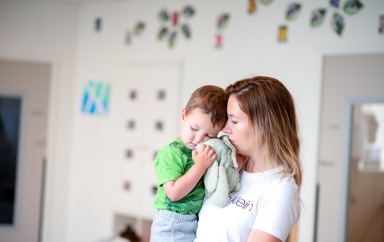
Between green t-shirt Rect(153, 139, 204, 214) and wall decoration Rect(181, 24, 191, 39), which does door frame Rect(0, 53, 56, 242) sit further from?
green t-shirt Rect(153, 139, 204, 214)

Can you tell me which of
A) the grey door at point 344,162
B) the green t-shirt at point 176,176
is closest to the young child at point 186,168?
the green t-shirt at point 176,176

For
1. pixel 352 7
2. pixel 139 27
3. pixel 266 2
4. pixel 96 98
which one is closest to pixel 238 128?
pixel 352 7

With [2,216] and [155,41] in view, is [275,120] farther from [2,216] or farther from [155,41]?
[2,216]

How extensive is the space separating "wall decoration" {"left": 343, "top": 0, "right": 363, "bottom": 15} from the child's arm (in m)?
2.78

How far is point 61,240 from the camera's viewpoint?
16.2 ft

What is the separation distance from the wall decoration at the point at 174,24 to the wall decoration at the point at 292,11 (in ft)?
3.49

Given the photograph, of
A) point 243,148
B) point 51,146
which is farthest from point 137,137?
point 243,148

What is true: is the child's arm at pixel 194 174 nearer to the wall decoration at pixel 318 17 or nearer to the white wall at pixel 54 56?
the wall decoration at pixel 318 17

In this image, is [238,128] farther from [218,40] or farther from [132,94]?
[132,94]

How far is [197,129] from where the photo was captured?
1.39m

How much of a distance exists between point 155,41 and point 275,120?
3.46 metres

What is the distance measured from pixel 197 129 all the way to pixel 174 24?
10.7 ft

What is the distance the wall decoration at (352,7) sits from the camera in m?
3.46

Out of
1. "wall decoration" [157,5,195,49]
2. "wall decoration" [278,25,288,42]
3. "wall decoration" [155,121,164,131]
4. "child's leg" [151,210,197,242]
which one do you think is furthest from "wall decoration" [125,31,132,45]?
"child's leg" [151,210,197,242]
